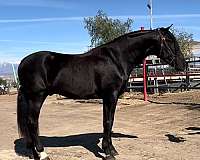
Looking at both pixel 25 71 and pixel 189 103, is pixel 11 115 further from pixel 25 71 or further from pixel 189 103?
pixel 25 71

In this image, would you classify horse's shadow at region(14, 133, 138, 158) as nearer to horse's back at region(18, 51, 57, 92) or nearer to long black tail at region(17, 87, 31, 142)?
long black tail at region(17, 87, 31, 142)

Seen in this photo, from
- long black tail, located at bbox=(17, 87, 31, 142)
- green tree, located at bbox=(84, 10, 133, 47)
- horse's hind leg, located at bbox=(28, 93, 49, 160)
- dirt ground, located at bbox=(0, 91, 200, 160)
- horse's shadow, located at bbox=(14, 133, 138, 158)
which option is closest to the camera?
horse's hind leg, located at bbox=(28, 93, 49, 160)

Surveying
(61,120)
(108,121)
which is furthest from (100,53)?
(61,120)

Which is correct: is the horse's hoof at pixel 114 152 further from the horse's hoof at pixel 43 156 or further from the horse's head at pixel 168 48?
the horse's head at pixel 168 48

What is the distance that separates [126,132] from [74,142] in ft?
4.85

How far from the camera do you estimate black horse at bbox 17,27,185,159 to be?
6.64 m

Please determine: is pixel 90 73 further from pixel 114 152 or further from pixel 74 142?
pixel 74 142

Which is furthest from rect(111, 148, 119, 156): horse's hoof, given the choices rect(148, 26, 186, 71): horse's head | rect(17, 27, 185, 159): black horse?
rect(148, 26, 186, 71): horse's head

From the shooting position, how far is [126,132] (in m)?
9.05

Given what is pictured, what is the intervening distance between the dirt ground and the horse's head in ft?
4.98

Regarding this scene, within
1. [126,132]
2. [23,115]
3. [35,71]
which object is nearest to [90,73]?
[35,71]

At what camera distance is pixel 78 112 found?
13.4 metres

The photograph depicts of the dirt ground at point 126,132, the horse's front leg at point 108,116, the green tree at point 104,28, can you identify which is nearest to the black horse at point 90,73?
the horse's front leg at point 108,116

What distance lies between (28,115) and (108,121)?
4.38 feet
